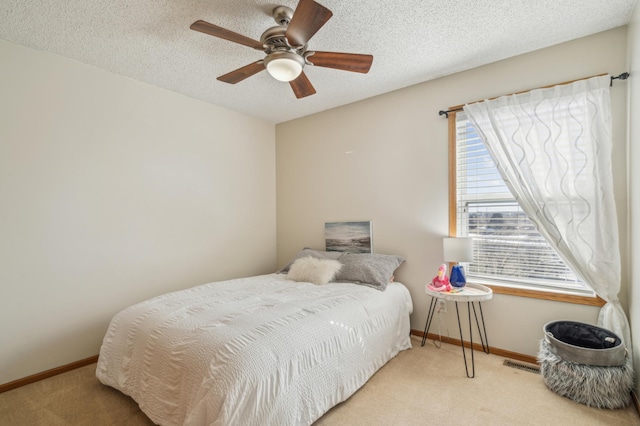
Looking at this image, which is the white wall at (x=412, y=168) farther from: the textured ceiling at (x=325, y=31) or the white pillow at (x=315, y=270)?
the white pillow at (x=315, y=270)

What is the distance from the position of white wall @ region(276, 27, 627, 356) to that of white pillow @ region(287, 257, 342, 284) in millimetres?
671

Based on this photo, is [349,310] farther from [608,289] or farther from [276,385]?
[608,289]

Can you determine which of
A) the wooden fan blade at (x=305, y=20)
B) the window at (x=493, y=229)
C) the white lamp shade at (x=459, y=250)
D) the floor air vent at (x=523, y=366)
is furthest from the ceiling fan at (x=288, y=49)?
the floor air vent at (x=523, y=366)

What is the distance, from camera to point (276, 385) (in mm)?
1578

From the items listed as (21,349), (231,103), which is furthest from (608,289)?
(21,349)

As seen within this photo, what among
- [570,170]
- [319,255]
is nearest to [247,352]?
[319,255]

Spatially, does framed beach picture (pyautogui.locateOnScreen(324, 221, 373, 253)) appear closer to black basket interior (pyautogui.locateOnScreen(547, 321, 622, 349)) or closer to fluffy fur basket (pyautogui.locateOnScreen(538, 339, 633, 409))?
black basket interior (pyautogui.locateOnScreen(547, 321, 622, 349))

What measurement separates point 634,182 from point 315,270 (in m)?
2.46

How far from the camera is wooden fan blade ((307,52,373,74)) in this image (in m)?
2.07

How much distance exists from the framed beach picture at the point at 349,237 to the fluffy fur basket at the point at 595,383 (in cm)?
191

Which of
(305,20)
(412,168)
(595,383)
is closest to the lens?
(305,20)

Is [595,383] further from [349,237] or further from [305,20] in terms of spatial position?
[305,20]

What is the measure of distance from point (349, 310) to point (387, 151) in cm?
A: 188

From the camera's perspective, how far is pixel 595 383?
6.39ft
